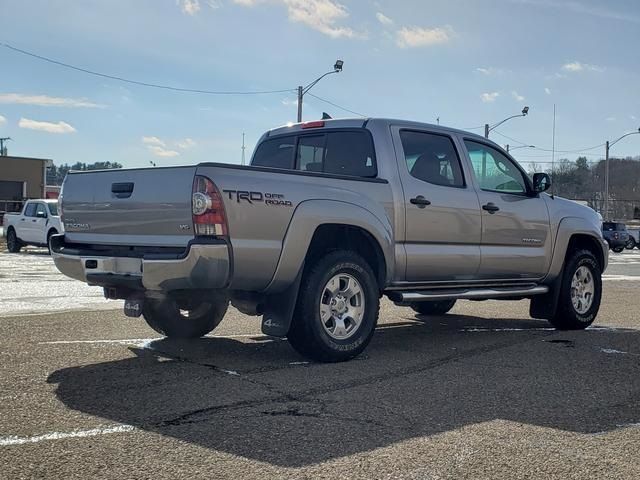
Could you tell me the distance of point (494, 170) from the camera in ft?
25.5

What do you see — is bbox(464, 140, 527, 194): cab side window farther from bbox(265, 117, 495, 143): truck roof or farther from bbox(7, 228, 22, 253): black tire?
bbox(7, 228, 22, 253): black tire

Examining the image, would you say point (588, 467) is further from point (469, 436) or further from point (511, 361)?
point (511, 361)

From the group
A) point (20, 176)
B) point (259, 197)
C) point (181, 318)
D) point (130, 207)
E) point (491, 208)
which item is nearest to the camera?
point (259, 197)

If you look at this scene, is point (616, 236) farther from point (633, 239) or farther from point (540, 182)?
point (540, 182)

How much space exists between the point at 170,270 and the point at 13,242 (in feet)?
65.3

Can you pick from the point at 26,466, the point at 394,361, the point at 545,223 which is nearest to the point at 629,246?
the point at 545,223

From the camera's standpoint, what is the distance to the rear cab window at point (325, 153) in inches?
271

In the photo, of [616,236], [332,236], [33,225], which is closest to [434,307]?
[332,236]

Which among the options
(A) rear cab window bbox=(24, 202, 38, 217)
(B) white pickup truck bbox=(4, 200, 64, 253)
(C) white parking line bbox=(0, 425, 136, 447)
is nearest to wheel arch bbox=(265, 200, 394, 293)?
(C) white parking line bbox=(0, 425, 136, 447)

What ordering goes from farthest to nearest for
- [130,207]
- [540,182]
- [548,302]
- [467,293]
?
[548,302] < [540,182] < [467,293] < [130,207]

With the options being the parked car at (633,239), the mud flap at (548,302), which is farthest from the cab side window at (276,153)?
the parked car at (633,239)

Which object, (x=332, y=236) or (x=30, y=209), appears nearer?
(x=332, y=236)

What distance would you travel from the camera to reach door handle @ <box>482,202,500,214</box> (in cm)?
742

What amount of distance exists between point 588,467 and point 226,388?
2457 millimetres
